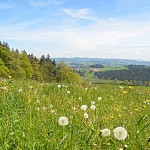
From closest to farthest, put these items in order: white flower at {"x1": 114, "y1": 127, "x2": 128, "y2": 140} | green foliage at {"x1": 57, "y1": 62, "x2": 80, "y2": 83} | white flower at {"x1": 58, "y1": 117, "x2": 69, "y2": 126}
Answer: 1. white flower at {"x1": 114, "y1": 127, "x2": 128, "y2": 140}
2. white flower at {"x1": 58, "y1": 117, "x2": 69, "y2": 126}
3. green foliage at {"x1": 57, "y1": 62, "x2": 80, "y2": 83}

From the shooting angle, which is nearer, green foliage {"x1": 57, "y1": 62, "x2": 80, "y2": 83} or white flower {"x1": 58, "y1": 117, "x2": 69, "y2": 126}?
white flower {"x1": 58, "y1": 117, "x2": 69, "y2": 126}

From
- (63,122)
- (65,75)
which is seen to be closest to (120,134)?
(63,122)

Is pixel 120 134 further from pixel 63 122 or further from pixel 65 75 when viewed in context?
pixel 65 75

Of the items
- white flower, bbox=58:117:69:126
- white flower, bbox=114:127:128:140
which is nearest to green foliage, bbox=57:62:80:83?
white flower, bbox=58:117:69:126

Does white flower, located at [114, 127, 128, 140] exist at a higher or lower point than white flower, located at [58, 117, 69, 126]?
lower

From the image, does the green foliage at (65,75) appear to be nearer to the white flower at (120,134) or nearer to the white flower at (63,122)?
the white flower at (63,122)

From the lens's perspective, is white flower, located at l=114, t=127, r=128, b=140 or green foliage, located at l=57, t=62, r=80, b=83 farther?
green foliage, located at l=57, t=62, r=80, b=83

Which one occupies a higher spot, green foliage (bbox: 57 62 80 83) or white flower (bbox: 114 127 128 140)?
white flower (bbox: 114 127 128 140)

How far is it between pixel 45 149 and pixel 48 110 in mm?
1781

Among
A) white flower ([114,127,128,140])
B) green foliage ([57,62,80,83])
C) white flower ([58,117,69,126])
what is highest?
white flower ([58,117,69,126])

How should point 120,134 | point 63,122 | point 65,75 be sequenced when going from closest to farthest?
point 120,134, point 63,122, point 65,75

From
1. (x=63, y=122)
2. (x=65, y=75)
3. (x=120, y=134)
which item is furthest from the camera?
(x=65, y=75)

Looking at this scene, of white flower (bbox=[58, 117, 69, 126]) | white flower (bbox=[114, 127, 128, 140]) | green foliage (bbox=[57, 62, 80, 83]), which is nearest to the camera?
white flower (bbox=[114, 127, 128, 140])

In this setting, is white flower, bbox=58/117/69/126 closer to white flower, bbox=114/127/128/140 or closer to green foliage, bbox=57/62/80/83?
white flower, bbox=114/127/128/140
